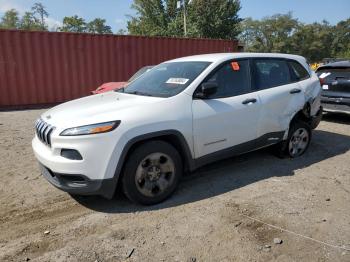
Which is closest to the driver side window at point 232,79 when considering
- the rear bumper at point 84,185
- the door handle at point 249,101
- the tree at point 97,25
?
the door handle at point 249,101

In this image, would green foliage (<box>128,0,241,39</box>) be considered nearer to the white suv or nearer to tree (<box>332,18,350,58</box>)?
the white suv

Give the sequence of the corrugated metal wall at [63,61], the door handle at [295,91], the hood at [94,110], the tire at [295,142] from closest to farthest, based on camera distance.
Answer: the hood at [94,110] < the door handle at [295,91] < the tire at [295,142] < the corrugated metal wall at [63,61]

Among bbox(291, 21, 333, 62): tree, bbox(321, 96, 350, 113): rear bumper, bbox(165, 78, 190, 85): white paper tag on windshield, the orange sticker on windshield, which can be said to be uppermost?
bbox(291, 21, 333, 62): tree

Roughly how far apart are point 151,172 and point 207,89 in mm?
1164

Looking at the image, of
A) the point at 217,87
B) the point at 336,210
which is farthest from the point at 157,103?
the point at 336,210

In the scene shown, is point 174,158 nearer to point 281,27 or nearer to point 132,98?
point 132,98

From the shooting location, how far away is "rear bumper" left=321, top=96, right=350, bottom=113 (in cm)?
796

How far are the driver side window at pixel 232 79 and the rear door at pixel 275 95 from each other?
190 millimetres

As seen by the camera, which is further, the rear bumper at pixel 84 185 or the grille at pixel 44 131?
the grille at pixel 44 131

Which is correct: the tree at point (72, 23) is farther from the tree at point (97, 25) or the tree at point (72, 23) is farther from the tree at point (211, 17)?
the tree at point (211, 17)

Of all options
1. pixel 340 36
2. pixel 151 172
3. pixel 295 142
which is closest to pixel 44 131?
pixel 151 172

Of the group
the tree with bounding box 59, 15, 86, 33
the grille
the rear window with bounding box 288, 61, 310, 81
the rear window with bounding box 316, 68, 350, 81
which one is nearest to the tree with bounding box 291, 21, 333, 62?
the tree with bounding box 59, 15, 86, 33

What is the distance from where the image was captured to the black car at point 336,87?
801cm

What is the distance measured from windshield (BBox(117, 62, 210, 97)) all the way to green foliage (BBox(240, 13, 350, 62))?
70965mm
